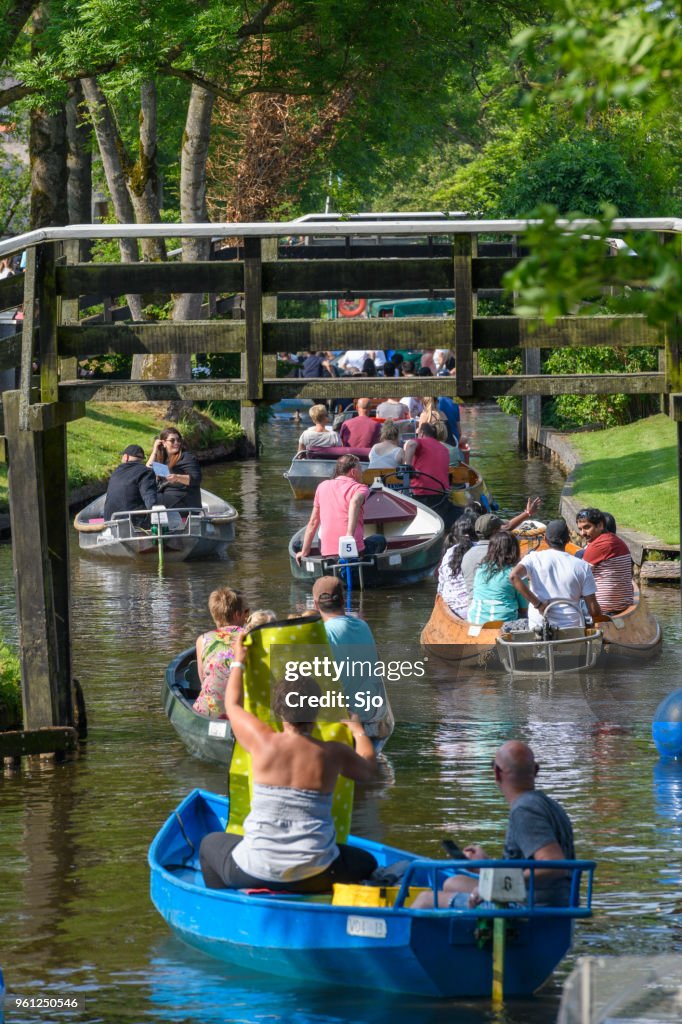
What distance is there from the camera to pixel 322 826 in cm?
895

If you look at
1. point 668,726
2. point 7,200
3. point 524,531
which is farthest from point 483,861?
point 7,200

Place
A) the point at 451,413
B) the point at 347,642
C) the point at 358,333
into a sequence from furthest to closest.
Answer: the point at 451,413, the point at 358,333, the point at 347,642

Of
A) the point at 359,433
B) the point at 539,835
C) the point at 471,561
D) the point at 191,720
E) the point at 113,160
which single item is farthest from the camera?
the point at 113,160

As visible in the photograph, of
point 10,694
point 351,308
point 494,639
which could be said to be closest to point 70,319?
point 10,694

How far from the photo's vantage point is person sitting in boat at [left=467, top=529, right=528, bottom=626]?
622 inches

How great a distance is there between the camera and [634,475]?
27281 mm

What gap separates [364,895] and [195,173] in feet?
85.8

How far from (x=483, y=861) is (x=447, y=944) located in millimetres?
553

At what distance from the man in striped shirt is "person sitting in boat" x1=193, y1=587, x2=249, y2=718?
477cm

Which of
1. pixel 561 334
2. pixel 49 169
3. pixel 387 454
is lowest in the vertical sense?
pixel 387 454

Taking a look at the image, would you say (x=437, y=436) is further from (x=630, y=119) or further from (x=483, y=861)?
(x=630, y=119)

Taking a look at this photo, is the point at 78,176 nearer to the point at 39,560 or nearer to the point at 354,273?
the point at 39,560

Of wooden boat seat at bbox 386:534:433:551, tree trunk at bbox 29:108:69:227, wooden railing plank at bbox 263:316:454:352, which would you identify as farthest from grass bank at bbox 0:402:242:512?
wooden railing plank at bbox 263:316:454:352

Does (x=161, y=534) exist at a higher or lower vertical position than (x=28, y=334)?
lower
